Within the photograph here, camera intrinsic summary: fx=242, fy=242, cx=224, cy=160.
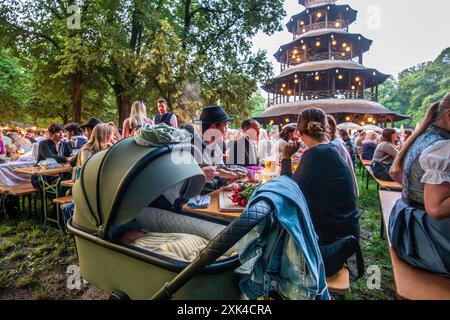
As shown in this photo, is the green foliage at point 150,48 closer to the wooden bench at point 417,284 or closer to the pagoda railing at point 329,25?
the wooden bench at point 417,284

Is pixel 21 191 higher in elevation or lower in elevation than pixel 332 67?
lower

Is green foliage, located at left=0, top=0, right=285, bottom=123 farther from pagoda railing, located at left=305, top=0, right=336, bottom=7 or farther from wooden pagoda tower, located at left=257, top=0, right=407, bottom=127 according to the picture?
pagoda railing, located at left=305, top=0, right=336, bottom=7

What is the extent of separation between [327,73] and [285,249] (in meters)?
30.8

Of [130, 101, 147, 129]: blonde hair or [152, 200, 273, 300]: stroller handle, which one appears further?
[130, 101, 147, 129]: blonde hair

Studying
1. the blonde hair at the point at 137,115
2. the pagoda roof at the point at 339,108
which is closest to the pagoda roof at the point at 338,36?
the pagoda roof at the point at 339,108

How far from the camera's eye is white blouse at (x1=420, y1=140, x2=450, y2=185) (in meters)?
1.53

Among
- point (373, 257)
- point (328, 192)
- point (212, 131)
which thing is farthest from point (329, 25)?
point (328, 192)

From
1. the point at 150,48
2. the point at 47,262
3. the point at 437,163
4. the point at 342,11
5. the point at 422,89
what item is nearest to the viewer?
the point at 437,163

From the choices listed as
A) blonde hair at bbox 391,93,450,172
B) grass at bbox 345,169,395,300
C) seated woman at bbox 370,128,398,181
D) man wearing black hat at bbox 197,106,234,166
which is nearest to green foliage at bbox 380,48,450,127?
seated woman at bbox 370,128,398,181

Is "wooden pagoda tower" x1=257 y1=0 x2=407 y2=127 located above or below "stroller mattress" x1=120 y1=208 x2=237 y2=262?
above

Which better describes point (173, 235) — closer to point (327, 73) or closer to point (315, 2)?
point (327, 73)

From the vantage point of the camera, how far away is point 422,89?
4531 centimetres

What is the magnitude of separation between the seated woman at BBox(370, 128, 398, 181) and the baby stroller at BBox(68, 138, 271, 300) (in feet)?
18.8

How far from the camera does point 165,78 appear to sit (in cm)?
1117
